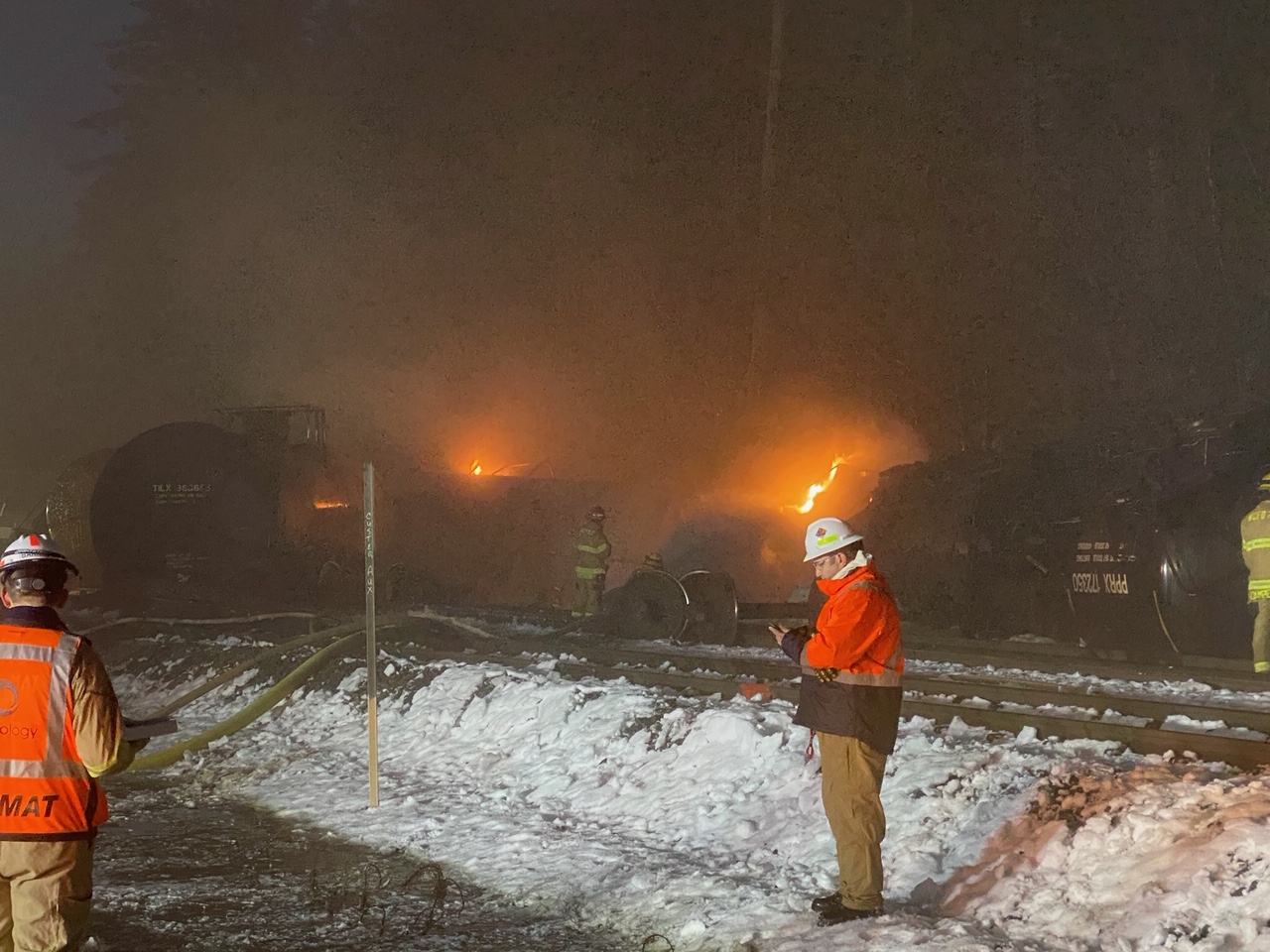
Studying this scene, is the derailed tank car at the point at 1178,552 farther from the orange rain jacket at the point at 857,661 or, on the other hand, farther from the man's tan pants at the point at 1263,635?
the orange rain jacket at the point at 857,661

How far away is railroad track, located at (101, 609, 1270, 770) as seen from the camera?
7320 mm

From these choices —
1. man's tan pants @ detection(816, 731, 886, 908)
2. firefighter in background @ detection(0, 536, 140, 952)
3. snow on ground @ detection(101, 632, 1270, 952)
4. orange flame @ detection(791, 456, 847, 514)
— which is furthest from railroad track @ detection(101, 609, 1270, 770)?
orange flame @ detection(791, 456, 847, 514)

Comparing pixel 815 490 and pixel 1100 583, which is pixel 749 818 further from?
pixel 815 490

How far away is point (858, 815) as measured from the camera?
17.3 ft

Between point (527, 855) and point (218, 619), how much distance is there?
11.0m

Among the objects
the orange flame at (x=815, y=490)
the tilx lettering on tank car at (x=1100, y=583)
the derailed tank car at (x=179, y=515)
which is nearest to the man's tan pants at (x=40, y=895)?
the tilx lettering on tank car at (x=1100, y=583)

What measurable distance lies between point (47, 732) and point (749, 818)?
173 inches

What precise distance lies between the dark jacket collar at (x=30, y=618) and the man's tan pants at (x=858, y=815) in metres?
3.36

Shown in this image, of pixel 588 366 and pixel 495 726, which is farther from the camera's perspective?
pixel 588 366

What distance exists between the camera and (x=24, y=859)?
12.1ft

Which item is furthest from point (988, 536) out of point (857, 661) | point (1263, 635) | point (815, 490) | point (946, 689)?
point (857, 661)

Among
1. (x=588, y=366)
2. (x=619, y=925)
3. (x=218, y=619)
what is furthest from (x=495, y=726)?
(x=588, y=366)

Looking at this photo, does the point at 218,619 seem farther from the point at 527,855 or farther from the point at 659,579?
the point at 527,855

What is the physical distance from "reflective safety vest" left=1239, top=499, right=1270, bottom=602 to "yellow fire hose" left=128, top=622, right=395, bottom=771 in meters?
9.06
